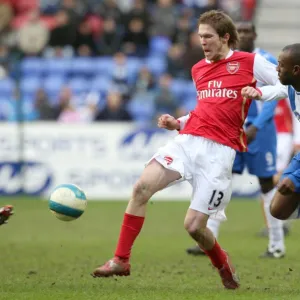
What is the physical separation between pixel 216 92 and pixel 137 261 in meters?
2.81

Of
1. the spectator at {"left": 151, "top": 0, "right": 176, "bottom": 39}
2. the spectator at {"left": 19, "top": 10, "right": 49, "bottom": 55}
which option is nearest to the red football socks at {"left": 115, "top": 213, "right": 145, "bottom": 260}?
the spectator at {"left": 19, "top": 10, "right": 49, "bottom": 55}

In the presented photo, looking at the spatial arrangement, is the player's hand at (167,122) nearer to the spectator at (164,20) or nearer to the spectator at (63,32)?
the spectator at (63,32)

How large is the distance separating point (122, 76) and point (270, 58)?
11607mm

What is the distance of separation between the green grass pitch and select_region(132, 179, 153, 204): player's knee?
780mm

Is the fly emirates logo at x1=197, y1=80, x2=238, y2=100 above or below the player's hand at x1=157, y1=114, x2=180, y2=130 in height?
above

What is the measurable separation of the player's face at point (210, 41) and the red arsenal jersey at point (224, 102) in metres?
0.13

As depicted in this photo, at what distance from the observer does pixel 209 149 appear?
7.64 m

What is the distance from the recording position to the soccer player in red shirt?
7543 millimetres

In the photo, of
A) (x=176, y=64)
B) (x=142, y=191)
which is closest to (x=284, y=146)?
(x=142, y=191)

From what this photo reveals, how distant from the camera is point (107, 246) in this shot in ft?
37.4

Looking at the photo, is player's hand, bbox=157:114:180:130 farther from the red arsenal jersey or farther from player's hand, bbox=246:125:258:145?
player's hand, bbox=246:125:258:145

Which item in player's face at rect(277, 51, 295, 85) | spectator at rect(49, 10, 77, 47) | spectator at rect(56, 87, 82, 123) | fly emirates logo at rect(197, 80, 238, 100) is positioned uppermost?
player's face at rect(277, 51, 295, 85)

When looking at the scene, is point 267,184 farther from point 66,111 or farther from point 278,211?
point 66,111

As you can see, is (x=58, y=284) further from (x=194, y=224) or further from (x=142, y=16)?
(x=142, y=16)
